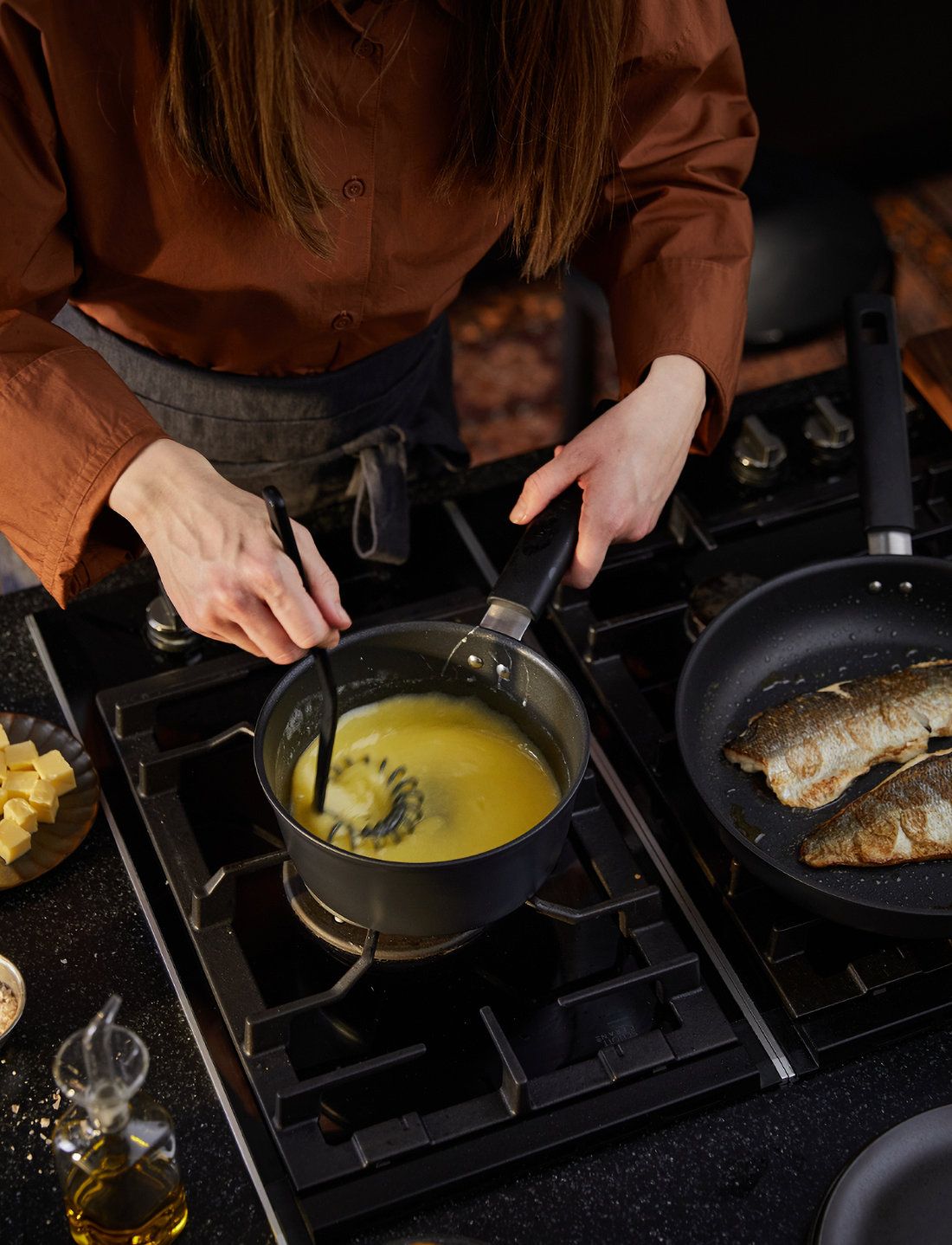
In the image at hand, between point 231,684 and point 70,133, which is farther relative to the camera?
point 231,684

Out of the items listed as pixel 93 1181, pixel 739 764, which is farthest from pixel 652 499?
pixel 93 1181

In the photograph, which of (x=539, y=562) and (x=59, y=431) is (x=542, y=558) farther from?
(x=59, y=431)

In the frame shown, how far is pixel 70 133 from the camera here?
3.47ft

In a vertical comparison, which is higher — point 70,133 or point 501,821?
point 70,133

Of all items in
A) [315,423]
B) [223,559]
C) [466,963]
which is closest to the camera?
[223,559]

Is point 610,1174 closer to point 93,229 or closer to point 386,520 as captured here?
point 386,520

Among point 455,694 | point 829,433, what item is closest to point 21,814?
point 455,694

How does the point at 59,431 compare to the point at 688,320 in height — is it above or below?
above

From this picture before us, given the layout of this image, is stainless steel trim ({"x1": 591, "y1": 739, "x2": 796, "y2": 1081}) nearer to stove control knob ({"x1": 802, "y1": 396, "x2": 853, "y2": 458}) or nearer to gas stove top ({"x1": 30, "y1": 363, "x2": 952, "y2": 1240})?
gas stove top ({"x1": 30, "y1": 363, "x2": 952, "y2": 1240})

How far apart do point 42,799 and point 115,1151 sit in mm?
352

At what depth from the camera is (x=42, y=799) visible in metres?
1.15

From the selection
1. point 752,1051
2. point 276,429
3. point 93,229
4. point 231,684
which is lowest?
point 752,1051

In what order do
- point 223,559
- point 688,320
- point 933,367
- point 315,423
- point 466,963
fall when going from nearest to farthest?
1. point 223,559
2. point 466,963
3. point 688,320
4. point 315,423
5. point 933,367

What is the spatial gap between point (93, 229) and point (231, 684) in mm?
460
